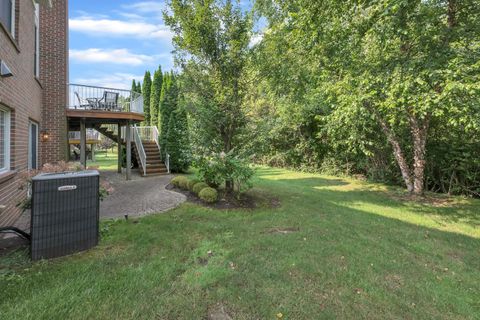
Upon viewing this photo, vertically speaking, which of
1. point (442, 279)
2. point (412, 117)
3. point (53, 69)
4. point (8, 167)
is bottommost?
point (442, 279)

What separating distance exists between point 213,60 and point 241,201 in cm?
392

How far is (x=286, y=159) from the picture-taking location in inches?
637

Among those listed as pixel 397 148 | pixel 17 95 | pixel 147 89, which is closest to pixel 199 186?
pixel 17 95

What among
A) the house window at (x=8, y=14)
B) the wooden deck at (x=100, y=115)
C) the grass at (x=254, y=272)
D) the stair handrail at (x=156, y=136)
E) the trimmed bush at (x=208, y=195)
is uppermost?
the house window at (x=8, y=14)

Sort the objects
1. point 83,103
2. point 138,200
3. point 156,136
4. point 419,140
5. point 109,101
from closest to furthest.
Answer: point 138,200, point 419,140, point 109,101, point 83,103, point 156,136

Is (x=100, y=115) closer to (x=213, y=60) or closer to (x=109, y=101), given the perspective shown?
(x=109, y=101)

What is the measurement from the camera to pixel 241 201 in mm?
6641

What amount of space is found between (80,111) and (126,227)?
6553 millimetres

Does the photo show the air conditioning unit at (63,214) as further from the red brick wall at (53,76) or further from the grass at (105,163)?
the grass at (105,163)

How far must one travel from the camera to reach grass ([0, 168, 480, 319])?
243cm

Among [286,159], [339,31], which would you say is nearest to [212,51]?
[339,31]

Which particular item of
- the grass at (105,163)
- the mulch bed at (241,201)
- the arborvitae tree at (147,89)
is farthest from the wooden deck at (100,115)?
the arborvitae tree at (147,89)

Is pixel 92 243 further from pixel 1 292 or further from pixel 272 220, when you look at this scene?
pixel 272 220

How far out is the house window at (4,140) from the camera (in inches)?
161
